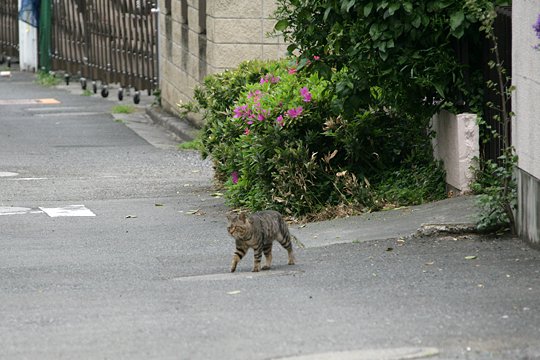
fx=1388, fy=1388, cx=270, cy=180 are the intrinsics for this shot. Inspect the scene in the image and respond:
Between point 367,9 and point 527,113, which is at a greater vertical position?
point 367,9

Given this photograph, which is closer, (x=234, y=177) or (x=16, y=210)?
(x=234, y=177)

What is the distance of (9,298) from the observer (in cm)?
985

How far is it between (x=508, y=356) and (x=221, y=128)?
9566 mm

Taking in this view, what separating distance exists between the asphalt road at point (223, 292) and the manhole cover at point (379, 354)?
0.01 metres

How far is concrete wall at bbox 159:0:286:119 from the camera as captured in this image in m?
22.6

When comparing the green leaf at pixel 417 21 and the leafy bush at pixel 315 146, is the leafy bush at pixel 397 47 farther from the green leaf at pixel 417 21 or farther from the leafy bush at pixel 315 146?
the leafy bush at pixel 315 146

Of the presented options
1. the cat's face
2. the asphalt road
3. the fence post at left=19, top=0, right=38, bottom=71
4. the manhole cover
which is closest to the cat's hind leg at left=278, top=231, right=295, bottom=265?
the asphalt road

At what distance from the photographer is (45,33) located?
37.9m

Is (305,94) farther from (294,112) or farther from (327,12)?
(327,12)

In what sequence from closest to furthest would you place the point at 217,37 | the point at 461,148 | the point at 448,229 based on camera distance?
the point at 448,229
the point at 461,148
the point at 217,37

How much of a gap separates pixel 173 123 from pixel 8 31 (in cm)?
1888

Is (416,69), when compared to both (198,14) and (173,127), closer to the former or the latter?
(198,14)

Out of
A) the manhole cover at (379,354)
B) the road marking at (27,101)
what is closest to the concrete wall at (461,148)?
the manhole cover at (379,354)

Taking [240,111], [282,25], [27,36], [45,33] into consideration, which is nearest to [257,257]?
[282,25]
